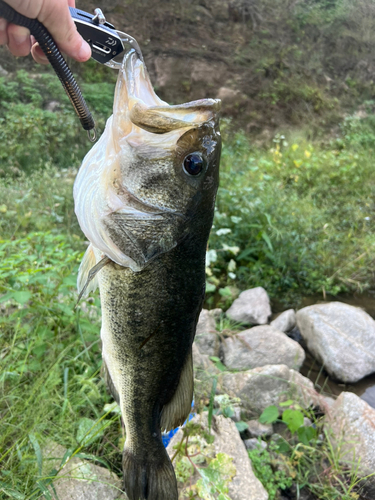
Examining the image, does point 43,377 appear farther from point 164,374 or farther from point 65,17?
point 65,17

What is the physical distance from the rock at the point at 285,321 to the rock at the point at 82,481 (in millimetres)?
2530

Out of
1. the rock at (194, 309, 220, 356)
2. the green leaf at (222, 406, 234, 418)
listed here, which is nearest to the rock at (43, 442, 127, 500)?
the green leaf at (222, 406, 234, 418)

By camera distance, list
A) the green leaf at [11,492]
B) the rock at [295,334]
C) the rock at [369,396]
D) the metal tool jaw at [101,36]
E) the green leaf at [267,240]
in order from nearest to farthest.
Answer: the metal tool jaw at [101,36], the green leaf at [11,492], the rock at [369,396], the rock at [295,334], the green leaf at [267,240]

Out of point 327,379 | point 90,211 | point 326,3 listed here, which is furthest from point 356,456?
point 326,3

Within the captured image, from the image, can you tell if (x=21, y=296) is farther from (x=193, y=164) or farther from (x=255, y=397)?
(x=255, y=397)

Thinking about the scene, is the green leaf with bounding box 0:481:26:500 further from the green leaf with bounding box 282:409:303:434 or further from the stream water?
the stream water

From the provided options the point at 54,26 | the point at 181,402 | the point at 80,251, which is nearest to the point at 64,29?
the point at 54,26

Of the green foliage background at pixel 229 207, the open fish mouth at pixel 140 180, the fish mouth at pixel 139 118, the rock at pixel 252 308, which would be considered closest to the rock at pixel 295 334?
the rock at pixel 252 308

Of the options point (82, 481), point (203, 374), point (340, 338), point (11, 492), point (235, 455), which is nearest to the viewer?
point (11, 492)

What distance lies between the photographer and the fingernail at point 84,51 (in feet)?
3.92

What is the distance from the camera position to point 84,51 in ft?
3.96

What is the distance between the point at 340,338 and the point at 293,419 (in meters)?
1.58

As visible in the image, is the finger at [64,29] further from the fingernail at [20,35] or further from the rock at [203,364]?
the rock at [203,364]

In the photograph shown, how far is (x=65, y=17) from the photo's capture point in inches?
42.8
